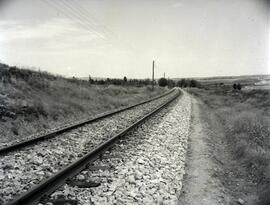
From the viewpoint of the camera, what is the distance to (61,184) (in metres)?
5.43

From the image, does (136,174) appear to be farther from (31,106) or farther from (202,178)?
(31,106)

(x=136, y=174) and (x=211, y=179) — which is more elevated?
(x=136, y=174)

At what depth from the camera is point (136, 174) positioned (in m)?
6.22

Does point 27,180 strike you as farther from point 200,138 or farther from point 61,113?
point 61,113

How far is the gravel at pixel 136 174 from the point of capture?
16.7ft

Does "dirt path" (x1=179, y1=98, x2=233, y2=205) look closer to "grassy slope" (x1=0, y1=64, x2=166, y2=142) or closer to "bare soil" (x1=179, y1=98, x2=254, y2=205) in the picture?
"bare soil" (x1=179, y1=98, x2=254, y2=205)

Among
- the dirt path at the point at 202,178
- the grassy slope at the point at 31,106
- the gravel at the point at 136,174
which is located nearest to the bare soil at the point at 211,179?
the dirt path at the point at 202,178

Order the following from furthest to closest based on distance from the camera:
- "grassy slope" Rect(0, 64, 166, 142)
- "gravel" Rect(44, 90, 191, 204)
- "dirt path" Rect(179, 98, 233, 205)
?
1. "grassy slope" Rect(0, 64, 166, 142)
2. "dirt path" Rect(179, 98, 233, 205)
3. "gravel" Rect(44, 90, 191, 204)

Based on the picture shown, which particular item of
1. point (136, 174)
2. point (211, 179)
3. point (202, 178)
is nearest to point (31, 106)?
point (136, 174)

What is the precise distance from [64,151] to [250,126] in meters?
8.25

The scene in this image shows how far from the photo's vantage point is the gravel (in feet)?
16.7

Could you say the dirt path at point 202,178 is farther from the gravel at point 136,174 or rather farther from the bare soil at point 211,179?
the gravel at point 136,174

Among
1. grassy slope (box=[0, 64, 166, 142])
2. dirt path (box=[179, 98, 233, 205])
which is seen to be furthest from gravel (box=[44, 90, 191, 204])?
grassy slope (box=[0, 64, 166, 142])

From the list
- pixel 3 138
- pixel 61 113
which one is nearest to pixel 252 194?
pixel 3 138
